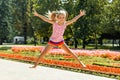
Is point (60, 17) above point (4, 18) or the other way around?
the other way around

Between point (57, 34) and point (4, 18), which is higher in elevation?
point (4, 18)

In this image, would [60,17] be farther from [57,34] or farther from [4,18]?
[4,18]

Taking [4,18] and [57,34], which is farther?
[4,18]

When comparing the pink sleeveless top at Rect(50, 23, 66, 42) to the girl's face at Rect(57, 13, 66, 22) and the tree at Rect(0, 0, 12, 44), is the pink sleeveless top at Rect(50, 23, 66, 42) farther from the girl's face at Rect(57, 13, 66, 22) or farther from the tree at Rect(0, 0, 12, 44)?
the tree at Rect(0, 0, 12, 44)

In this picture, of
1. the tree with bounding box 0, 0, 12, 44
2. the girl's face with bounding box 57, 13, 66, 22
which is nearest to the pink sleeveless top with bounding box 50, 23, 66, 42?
the girl's face with bounding box 57, 13, 66, 22

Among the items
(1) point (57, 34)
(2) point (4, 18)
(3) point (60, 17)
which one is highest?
(2) point (4, 18)

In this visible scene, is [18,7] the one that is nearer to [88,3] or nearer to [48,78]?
[88,3]

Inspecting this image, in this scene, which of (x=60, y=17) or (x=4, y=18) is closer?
(x=60, y=17)

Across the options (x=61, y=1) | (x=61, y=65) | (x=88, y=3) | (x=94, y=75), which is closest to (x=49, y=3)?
(x=61, y=1)

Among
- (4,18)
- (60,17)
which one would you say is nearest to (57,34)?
(60,17)

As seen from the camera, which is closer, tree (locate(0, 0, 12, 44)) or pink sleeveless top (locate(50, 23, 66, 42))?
pink sleeveless top (locate(50, 23, 66, 42))

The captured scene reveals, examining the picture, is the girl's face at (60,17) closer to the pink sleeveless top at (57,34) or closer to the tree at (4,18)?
the pink sleeveless top at (57,34)

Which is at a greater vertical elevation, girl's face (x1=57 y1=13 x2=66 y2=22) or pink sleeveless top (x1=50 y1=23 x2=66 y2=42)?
girl's face (x1=57 y1=13 x2=66 y2=22)

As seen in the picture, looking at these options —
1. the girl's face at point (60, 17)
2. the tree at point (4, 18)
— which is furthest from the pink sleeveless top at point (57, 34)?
the tree at point (4, 18)
